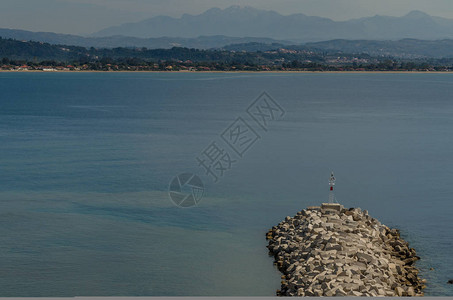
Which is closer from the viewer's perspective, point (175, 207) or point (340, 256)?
point (340, 256)

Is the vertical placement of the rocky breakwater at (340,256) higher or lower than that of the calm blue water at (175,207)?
higher

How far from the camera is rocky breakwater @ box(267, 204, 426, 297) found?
13.1 meters

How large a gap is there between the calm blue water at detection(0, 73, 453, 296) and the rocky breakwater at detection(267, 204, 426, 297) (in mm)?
547

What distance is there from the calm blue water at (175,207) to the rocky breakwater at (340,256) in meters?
0.55

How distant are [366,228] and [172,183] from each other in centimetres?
939

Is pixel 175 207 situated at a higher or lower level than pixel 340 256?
lower

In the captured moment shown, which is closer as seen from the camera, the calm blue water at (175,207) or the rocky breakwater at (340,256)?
the rocky breakwater at (340,256)

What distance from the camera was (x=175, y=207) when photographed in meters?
20.9

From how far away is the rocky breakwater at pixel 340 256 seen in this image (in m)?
13.1

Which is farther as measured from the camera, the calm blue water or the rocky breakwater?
the calm blue water

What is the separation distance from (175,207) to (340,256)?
7868 millimetres

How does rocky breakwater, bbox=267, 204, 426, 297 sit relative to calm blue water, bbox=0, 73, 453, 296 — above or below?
above

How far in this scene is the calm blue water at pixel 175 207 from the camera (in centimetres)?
1518

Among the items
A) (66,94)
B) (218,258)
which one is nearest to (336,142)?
(218,258)
